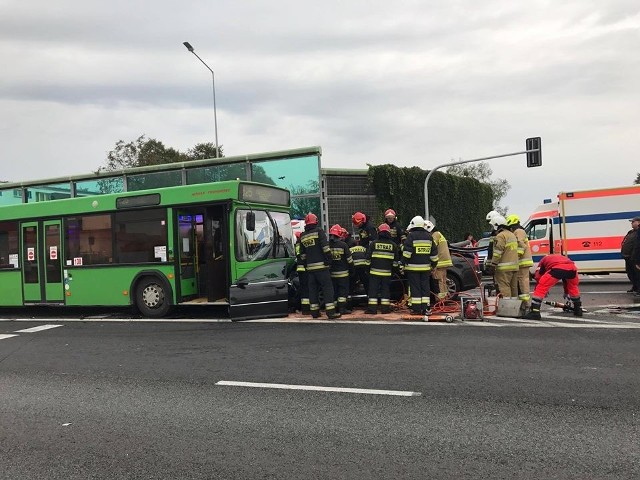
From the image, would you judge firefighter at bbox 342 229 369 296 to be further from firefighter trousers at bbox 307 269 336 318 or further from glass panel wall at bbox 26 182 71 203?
glass panel wall at bbox 26 182 71 203

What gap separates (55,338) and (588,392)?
834 centimetres

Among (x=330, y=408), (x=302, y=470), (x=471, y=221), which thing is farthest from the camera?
(x=471, y=221)

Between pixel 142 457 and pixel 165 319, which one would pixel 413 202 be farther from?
pixel 142 457

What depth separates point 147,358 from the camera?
719cm

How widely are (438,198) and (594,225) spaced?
1386 centimetres

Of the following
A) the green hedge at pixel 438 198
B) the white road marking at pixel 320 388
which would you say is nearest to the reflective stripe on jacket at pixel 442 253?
the white road marking at pixel 320 388

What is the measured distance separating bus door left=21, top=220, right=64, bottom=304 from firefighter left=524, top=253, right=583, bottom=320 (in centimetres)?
1019

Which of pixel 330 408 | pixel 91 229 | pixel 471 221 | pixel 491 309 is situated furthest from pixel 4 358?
pixel 471 221

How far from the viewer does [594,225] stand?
1555 cm

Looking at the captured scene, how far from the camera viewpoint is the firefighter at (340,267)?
9.95 meters

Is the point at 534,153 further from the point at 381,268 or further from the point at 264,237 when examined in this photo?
the point at 264,237

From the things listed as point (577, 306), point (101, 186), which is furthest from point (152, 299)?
point (101, 186)

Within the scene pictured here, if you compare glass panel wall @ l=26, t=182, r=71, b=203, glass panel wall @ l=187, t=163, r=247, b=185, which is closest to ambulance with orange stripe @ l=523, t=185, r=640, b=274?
glass panel wall @ l=187, t=163, r=247, b=185

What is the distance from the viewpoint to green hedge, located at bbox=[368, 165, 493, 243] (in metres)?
24.6
